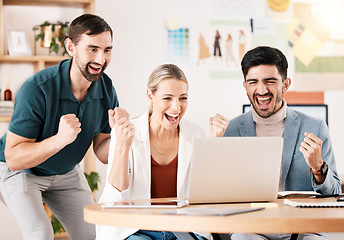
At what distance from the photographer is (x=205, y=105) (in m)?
→ 5.03

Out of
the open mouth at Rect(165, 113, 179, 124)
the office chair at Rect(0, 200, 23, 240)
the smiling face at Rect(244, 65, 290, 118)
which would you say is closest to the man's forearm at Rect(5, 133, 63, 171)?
the open mouth at Rect(165, 113, 179, 124)

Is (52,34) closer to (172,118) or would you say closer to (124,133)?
(172,118)

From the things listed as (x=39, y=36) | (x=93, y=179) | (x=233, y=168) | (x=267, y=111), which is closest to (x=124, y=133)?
(x=233, y=168)

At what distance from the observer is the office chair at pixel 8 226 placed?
4.64 meters

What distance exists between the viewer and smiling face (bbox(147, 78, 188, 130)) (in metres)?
2.40

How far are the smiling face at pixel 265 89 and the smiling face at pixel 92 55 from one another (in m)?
0.74

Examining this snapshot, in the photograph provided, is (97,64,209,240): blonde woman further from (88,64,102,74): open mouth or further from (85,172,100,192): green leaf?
(85,172,100,192): green leaf

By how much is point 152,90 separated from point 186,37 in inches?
103

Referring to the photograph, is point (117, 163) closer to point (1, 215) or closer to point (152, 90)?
point (152, 90)

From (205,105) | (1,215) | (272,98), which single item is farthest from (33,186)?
(205,105)

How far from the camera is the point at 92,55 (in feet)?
8.56

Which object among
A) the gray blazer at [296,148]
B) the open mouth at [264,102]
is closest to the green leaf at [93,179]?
the gray blazer at [296,148]

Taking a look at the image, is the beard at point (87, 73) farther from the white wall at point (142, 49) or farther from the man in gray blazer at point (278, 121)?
the white wall at point (142, 49)

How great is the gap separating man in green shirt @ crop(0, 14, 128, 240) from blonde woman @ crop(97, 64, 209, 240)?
0.81ft
